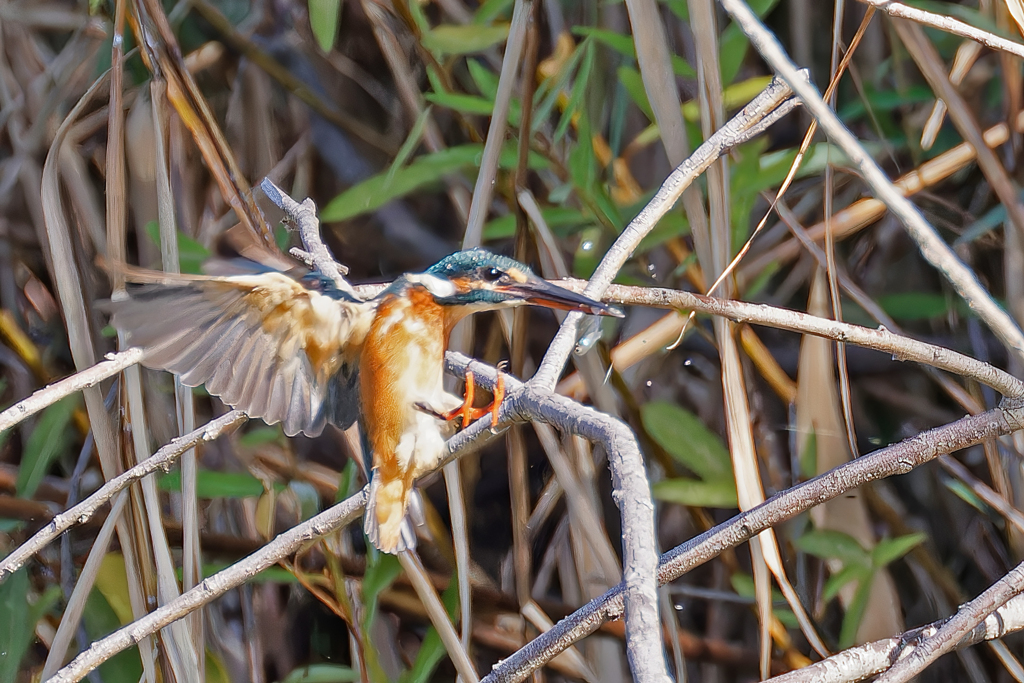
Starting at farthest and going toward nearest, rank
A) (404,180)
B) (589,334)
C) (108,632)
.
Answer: (108,632), (404,180), (589,334)

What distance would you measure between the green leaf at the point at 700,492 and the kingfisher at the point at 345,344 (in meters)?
0.33

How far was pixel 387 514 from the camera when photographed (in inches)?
41.1

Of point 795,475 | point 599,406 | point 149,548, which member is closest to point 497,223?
point 599,406

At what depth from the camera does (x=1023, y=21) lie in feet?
3.19

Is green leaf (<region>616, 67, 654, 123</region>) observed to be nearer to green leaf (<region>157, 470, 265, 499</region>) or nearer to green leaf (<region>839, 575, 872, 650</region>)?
green leaf (<region>839, 575, 872, 650</region>)

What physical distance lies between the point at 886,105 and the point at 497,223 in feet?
2.06

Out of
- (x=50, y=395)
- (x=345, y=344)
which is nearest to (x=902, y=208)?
(x=345, y=344)

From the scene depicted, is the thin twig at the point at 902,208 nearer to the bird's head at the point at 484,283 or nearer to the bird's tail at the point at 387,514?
the bird's head at the point at 484,283

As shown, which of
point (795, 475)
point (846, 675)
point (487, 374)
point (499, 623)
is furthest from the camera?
point (499, 623)

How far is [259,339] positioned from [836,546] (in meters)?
0.80

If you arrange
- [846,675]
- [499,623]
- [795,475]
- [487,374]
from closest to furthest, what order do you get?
[846,675]
[487,374]
[795,475]
[499,623]

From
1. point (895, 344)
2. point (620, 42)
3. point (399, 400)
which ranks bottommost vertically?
point (895, 344)

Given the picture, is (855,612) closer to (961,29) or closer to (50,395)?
(961,29)

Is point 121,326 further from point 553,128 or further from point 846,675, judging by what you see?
point 553,128
